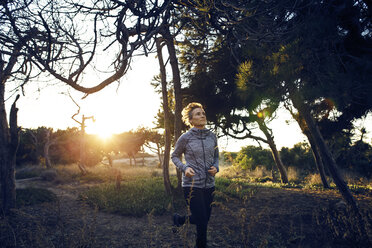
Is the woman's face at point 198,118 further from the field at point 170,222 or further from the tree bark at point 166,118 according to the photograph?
the tree bark at point 166,118

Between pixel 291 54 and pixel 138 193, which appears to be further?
pixel 138 193

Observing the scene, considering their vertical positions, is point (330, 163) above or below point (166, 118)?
below

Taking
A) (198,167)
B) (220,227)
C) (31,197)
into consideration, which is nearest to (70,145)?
(31,197)

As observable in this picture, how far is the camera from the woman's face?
3324 mm

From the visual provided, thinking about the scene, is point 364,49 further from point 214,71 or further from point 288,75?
point 214,71

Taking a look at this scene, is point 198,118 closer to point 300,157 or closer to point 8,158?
point 8,158

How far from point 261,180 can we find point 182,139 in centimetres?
1230

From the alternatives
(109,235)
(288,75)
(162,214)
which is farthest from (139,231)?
(288,75)

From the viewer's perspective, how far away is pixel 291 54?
386cm

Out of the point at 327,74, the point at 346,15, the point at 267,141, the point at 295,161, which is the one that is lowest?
the point at 295,161

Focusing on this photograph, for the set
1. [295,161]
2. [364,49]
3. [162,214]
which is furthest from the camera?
[295,161]

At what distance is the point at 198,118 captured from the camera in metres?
3.33

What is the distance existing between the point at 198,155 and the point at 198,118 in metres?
0.58

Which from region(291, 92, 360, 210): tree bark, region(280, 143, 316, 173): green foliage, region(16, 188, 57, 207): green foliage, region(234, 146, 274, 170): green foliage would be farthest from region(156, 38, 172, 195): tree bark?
region(280, 143, 316, 173): green foliage
